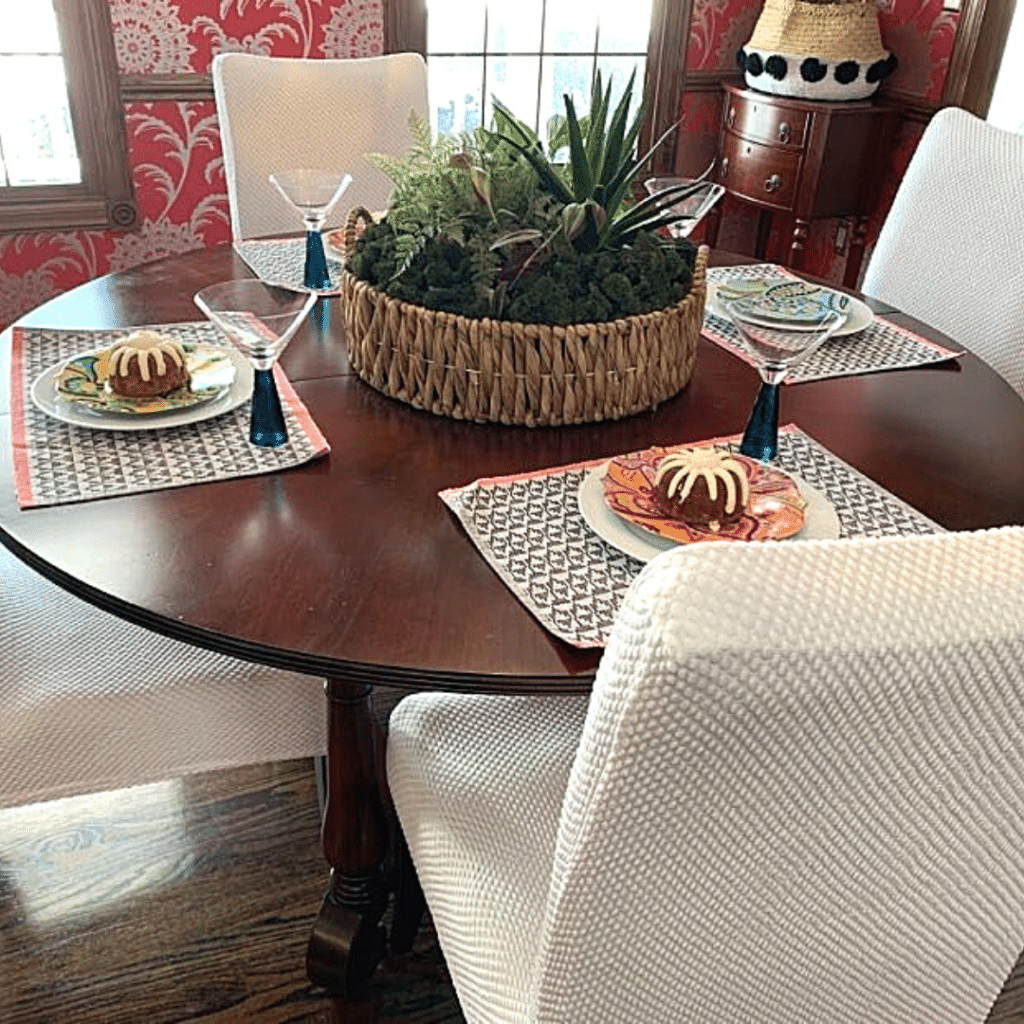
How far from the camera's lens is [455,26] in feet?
9.91

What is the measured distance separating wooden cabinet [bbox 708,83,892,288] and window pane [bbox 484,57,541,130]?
1.93 feet

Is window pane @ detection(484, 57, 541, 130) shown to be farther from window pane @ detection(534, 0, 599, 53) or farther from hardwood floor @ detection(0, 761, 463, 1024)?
hardwood floor @ detection(0, 761, 463, 1024)

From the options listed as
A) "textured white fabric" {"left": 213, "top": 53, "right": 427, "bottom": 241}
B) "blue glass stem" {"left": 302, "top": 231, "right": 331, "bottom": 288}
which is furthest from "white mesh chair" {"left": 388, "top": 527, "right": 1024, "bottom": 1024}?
"textured white fabric" {"left": 213, "top": 53, "right": 427, "bottom": 241}

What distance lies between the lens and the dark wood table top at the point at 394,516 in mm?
822

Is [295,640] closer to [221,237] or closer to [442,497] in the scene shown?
[442,497]

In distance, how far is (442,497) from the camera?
3.34ft

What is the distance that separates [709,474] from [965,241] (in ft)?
3.34

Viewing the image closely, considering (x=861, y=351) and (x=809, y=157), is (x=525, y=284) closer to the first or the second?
(x=861, y=351)

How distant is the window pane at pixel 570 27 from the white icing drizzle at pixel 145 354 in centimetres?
235

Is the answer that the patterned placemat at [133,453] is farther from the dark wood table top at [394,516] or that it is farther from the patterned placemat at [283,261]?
the patterned placemat at [283,261]

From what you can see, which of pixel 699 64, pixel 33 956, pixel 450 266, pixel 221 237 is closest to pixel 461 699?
pixel 450 266

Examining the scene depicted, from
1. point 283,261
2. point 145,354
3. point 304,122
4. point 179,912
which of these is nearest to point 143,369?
point 145,354

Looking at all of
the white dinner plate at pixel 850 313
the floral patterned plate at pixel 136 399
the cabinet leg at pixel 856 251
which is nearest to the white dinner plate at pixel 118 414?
the floral patterned plate at pixel 136 399

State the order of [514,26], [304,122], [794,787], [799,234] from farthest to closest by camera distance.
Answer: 1. [514,26]
2. [799,234]
3. [304,122]
4. [794,787]
